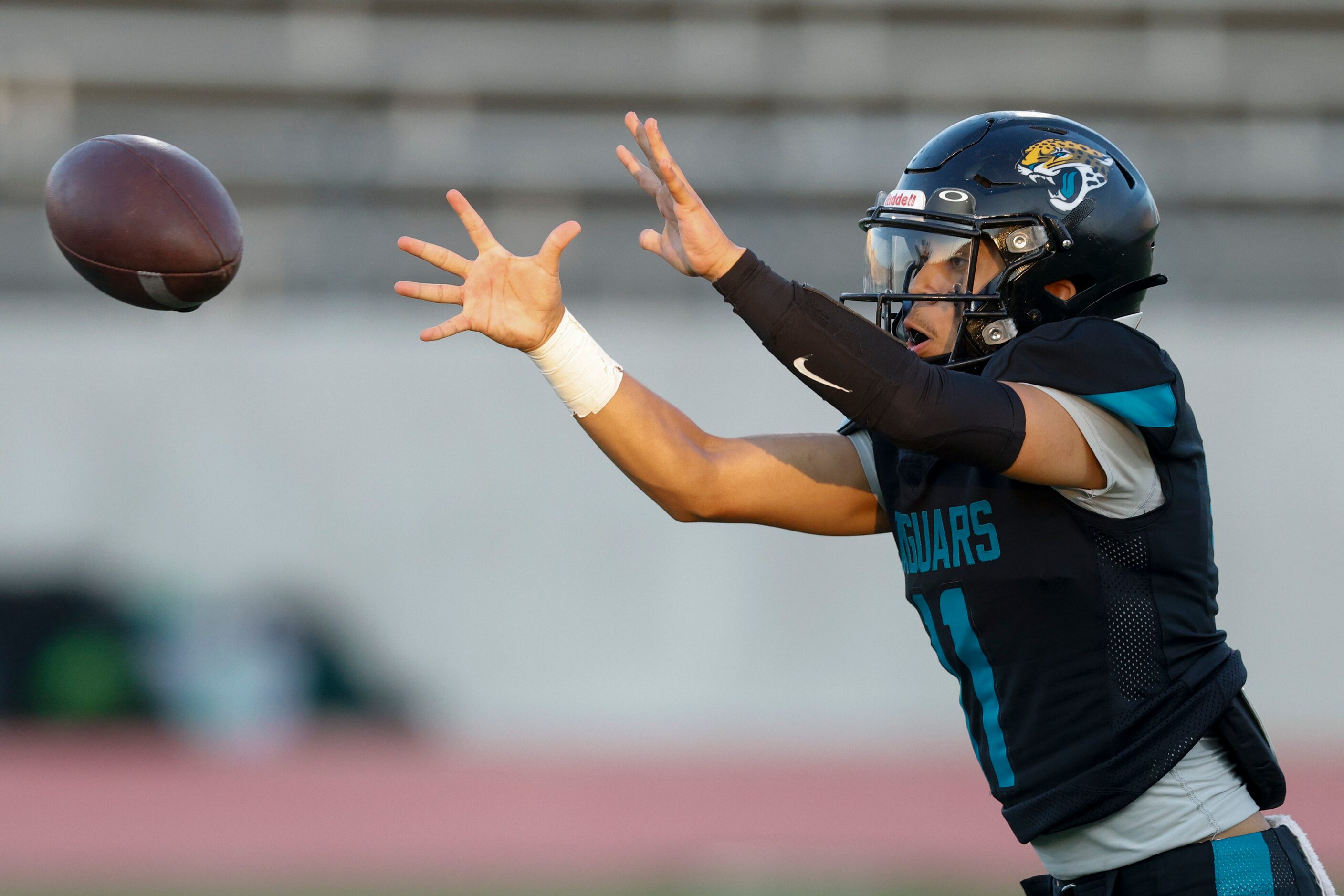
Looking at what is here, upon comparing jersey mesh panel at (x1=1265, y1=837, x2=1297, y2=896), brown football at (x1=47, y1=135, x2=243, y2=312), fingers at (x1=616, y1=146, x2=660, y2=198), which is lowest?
jersey mesh panel at (x1=1265, y1=837, x2=1297, y2=896)

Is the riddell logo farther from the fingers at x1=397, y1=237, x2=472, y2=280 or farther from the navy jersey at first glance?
the fingers at x1=397, y1=237, x2=472, y2=280

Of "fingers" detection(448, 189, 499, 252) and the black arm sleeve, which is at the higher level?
"fingers" detection(448, 189, 499, 252)

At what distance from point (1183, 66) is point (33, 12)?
32.2ft

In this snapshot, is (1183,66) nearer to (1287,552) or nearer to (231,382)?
(1287,552)

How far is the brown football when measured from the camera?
8.21ft

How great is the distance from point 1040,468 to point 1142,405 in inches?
6.8

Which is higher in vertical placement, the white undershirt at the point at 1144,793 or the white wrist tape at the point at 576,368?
the white wrist tape at the point at 576,368

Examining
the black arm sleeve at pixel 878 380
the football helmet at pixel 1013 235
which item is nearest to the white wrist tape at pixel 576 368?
the black arm sleeve at pixel 878 380

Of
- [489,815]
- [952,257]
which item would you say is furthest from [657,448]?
[489,815]

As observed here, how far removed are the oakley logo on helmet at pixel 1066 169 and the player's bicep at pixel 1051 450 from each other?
424 millimetres

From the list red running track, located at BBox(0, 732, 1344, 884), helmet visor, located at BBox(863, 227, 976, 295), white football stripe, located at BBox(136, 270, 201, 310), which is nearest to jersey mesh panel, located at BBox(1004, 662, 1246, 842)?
helmet visor, located at BBox(863, 227, 976, 295)

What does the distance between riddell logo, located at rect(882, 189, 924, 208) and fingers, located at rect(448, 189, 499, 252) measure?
64cm

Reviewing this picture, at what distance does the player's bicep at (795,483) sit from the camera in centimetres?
229

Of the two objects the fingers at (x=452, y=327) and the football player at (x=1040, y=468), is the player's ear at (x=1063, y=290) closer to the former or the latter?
the football player at (x=1040, y=468)
